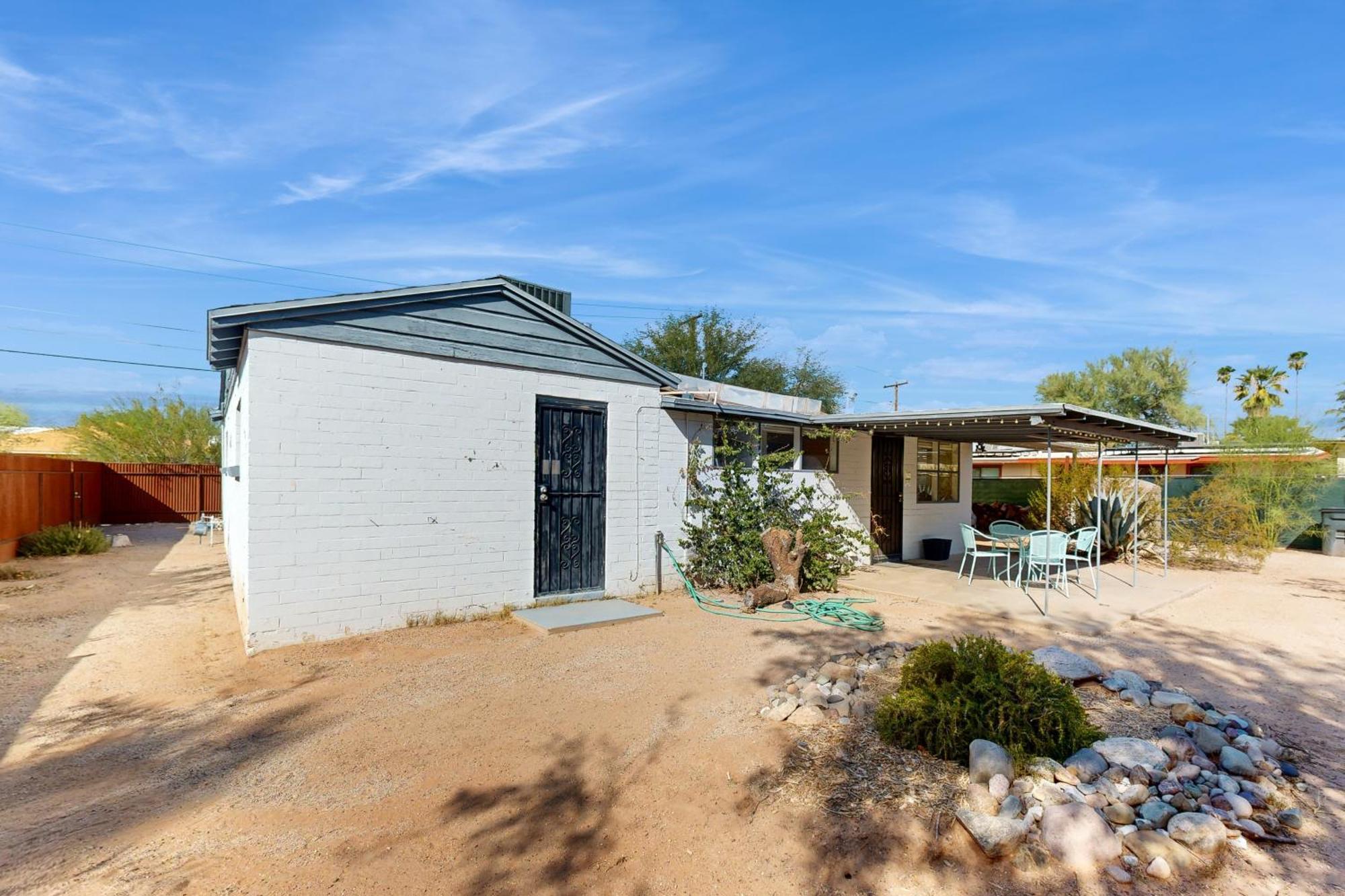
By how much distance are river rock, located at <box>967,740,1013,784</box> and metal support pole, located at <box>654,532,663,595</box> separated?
500 cm

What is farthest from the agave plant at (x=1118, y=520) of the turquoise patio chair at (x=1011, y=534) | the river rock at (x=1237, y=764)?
the river rock at (x=1237, y=764)

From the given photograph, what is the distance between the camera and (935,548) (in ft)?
36.0

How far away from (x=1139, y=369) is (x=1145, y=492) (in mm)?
19220

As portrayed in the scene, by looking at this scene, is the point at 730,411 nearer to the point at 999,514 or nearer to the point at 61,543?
the point at 999,514

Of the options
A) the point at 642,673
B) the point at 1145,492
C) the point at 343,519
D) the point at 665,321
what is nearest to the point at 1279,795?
the point at 642,673

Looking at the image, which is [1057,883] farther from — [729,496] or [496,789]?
[729,496]

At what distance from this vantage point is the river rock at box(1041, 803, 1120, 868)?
2.54 m

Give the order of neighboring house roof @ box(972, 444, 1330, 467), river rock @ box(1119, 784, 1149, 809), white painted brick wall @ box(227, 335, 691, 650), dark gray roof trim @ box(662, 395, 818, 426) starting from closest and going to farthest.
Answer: river rock @ box(1119, 784, 1149, 809)
white painted brick wall @ box(227, 335, 691, 650)
dark gray roof trim @ box(662, 395, 818, 426)
neighboring house roof @ box(972, 444, 1330, 467)

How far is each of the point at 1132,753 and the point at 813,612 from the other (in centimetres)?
378

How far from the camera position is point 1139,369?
2770 centimetres

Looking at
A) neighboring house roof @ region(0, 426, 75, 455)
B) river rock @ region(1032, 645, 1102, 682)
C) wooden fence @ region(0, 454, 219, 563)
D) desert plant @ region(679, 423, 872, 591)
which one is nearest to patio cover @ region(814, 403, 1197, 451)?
desert plant @ region(679, 423, 872, 591)

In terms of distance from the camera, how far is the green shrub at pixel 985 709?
3.24 meters

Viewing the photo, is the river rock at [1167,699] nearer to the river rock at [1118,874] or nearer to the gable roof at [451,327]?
the river rock at [1118,874]

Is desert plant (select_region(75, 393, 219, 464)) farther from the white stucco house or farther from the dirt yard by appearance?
the dirt yard
